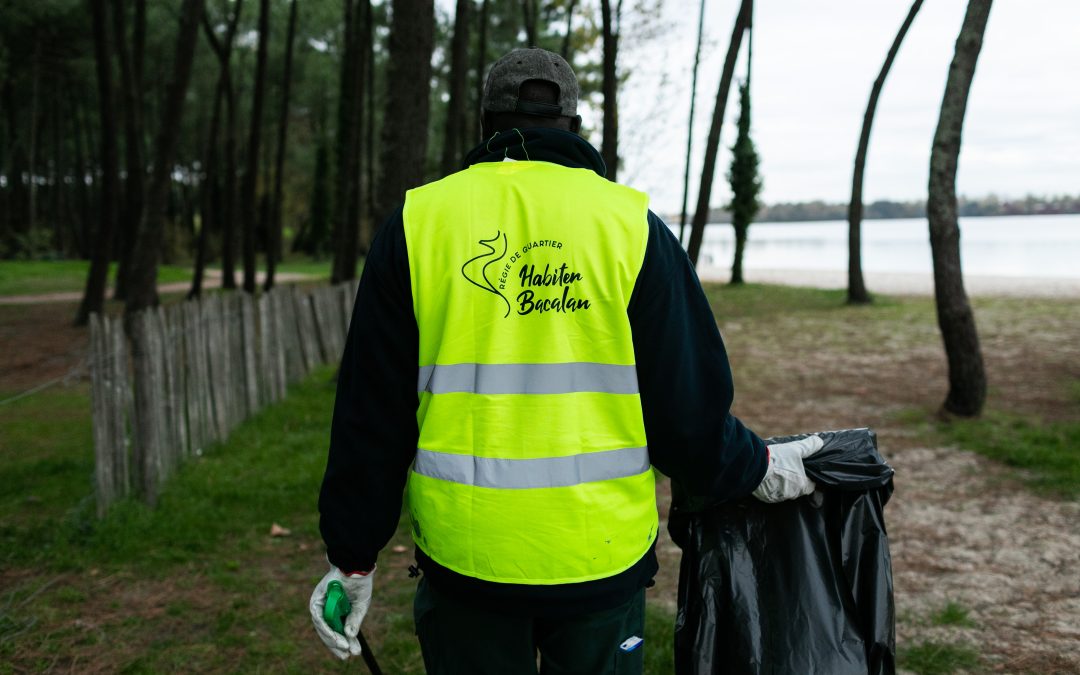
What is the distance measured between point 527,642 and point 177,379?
5242mm

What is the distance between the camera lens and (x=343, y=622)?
2066 millimetres

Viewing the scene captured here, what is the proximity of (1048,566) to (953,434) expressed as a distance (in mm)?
2948

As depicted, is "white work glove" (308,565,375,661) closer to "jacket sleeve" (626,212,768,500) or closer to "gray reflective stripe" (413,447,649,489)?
"gray reflective stripe" (413,447,649,489)

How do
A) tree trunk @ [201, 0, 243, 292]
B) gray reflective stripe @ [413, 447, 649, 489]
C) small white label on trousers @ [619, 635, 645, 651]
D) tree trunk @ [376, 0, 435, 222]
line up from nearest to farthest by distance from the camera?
gray reflective stripe @ [413, 447, 649, 489] < small white label on trousers @ [619, 635, 645, 651] < tree trunk @ [376, 0, 435, 222] < tree trunk @ [201, 0, 243, 292]

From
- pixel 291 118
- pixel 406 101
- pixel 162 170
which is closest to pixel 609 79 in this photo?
pixel 406 101

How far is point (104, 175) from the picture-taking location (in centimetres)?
1504

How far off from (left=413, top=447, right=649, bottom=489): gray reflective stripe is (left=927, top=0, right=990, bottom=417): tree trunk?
6.82 m

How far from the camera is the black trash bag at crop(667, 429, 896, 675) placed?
2.26 metres

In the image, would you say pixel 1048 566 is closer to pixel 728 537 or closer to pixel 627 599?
pixel 728 537

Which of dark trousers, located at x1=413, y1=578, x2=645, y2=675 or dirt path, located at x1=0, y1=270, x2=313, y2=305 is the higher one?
dark trousers, located at x1=413, y1=578, x2=645, y2=675

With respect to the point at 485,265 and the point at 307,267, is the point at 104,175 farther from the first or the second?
the point at 307,267

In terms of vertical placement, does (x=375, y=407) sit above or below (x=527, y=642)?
above

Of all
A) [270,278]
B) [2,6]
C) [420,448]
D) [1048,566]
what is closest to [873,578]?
[420,448]

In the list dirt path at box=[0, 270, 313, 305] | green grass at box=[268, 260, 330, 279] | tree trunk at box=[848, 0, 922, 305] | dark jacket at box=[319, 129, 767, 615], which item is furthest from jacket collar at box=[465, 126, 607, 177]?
green grass at box=[268, 260, 330, 279]
